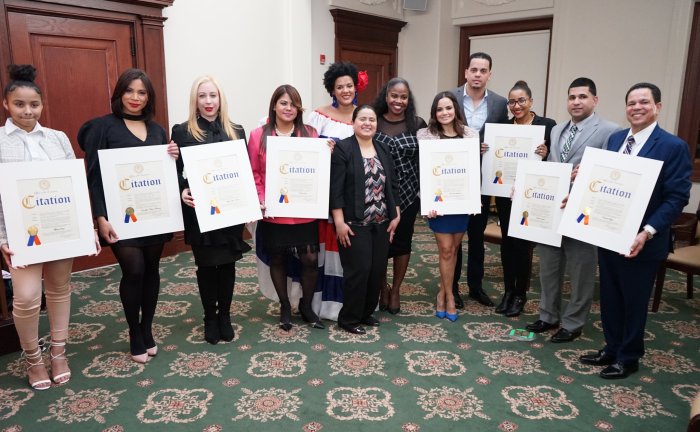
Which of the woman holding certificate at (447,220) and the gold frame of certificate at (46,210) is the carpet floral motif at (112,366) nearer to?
the gold frame of certificate at (46,210)

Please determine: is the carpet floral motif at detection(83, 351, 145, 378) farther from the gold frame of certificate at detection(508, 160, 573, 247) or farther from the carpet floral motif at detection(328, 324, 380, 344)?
the gold frame of certificate at detection(508, 160, 573, 247)

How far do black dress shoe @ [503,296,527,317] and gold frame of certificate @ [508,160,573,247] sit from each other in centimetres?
70

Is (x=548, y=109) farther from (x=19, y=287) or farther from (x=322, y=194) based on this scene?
(x=19, y=287)

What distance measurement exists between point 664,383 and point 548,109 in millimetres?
4562

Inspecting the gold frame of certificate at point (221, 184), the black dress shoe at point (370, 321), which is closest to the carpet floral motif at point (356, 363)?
the black dress shoe at point (370, 321)

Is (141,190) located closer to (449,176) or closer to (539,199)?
(449,176)

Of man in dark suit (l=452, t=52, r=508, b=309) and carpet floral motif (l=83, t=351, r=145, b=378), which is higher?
man in dark suit (l=452, t=52, r=508, b=309)

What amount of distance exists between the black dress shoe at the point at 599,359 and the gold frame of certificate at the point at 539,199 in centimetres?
67

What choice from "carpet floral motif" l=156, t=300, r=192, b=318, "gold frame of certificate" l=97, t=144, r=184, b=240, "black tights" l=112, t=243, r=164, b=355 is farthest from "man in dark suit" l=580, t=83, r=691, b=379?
"carpet floral motif" l=156, t=300, r=192, b=318

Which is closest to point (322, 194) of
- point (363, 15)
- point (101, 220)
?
point (101, 220)

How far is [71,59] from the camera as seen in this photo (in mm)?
4293

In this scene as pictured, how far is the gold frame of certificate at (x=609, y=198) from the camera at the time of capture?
2490mm

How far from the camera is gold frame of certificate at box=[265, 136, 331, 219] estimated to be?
10.0 ft

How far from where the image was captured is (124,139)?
8.77ft
